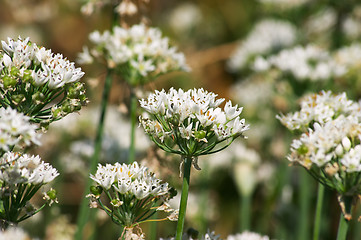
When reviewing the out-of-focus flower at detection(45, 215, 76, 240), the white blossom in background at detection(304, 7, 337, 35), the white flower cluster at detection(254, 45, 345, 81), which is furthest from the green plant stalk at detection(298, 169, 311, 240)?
the white blossom in background at detection(304, 7, 337, 35)

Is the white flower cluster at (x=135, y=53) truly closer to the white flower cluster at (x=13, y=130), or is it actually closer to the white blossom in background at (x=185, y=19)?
the white flower cluster at (x=13, y=130)

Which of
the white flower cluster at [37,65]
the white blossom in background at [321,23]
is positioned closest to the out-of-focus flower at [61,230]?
the white flower cluster at [37,65]

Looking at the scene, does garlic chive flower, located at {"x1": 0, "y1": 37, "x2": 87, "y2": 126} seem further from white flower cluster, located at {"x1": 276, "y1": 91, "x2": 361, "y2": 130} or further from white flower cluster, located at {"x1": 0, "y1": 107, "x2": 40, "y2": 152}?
white flower cluster, located at {"x1": 276, "y1": 91, "x2": 361, "y2": 130}

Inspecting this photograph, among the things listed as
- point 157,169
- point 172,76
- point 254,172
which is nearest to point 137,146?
point 254,172

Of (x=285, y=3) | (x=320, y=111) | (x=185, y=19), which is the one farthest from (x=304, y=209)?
(x=185, y=19)

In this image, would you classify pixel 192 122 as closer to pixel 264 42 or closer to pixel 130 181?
pixel 130 181

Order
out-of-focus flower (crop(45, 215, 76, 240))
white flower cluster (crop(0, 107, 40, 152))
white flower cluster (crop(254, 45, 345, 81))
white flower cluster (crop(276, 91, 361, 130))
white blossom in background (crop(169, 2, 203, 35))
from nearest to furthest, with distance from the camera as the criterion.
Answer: white flower cluster (crop(0, 107, 40, 152))
white flower cluster (crop(276, 91, 361, 130))
out-of-focus flower (crop(45, 215, 76, 240))
white flower cluster (crop(254, 45, 345, 81))
white blossom in background (crop(169, 2, 203, 35))

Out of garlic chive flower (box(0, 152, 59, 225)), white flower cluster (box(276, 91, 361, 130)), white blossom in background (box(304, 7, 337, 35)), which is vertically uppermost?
white blossom in background (box(304, 7, 337, 35))
